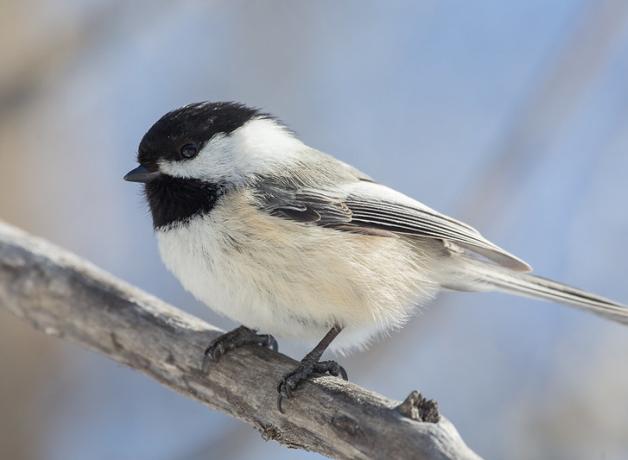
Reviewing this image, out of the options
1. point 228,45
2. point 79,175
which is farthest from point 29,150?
point 228,45

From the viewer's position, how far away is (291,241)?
2.68 m

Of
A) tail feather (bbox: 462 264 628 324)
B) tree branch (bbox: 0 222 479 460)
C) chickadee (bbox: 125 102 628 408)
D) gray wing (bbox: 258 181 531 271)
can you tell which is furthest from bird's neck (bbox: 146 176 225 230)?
tail feather (bbox: 462 264 628 324)

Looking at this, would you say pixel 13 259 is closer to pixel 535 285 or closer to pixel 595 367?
pixel 535 285

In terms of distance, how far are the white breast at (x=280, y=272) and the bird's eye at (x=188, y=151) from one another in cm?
22

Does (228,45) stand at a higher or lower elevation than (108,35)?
higher

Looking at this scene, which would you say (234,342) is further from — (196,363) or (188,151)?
(188,151)

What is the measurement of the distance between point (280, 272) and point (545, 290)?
43.1 inches

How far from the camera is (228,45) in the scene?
16.4ft

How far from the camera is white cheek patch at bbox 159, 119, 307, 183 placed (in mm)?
2797

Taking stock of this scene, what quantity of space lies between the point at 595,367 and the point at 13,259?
279 centimetres

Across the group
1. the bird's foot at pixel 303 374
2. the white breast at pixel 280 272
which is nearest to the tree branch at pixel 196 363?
the bird's foot at pixel 303 374

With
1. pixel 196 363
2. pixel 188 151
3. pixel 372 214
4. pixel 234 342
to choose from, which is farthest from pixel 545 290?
pixel 188 151

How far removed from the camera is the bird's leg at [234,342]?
2.81m

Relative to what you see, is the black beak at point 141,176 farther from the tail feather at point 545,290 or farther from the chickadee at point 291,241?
the tail feather at point 545,290
